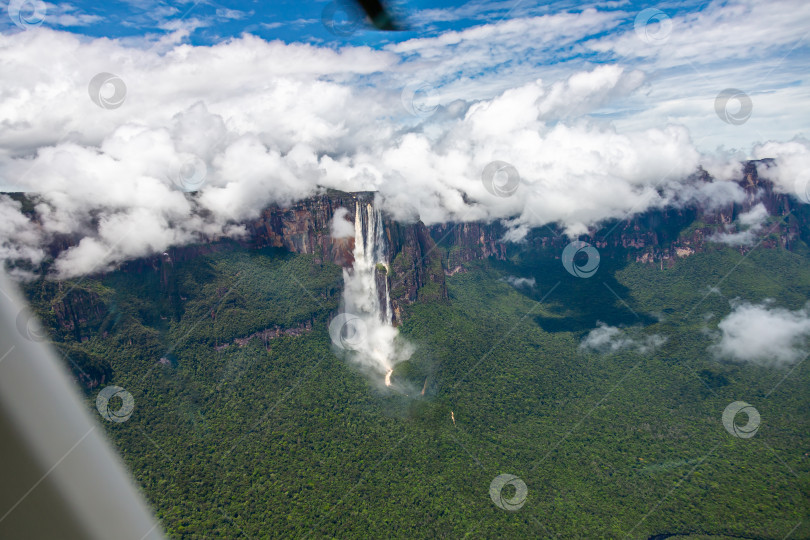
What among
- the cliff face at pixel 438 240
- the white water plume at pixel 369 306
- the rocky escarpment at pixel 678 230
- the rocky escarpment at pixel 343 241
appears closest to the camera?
the cliff face at pixel 438 240

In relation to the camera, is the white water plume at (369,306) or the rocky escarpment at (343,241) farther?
the rocky escarpment at (343,241)

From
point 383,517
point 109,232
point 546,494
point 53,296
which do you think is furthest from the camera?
point 109,232

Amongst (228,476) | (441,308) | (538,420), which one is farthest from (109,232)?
(538,420)

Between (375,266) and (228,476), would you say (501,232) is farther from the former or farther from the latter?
(228,476)

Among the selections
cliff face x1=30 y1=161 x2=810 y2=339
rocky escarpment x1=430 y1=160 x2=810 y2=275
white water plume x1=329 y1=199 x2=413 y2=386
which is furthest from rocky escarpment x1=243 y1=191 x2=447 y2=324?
rocky escarpment x1=430 y1=160 x2=810 y2=275

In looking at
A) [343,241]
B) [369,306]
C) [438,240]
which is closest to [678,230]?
[438,240]

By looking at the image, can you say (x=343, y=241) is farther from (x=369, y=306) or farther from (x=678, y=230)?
(x=678, y=230)

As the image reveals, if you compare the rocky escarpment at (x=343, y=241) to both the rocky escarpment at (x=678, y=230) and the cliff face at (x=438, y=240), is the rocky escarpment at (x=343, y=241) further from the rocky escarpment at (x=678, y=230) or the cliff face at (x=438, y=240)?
the rocky escarpment at (x=678, y=230)

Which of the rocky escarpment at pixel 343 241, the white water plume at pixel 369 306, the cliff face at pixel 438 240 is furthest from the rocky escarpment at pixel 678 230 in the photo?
the white water plume at pixel 369 306

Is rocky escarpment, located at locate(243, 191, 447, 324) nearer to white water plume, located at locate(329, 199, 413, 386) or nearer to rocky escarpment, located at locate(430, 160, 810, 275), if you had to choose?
white water plume, located at locate(329, 199, 413, 386)

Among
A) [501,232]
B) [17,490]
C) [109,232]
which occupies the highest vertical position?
[17,490]
